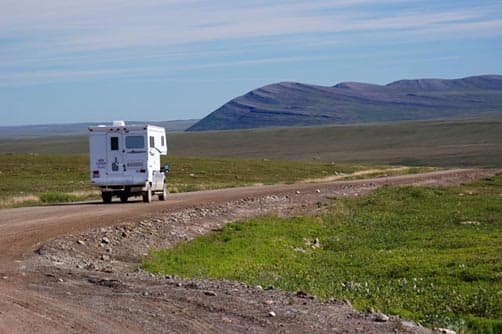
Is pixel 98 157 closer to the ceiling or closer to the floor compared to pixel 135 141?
closer to the floor

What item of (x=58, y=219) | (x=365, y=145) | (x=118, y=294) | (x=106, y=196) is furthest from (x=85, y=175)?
(x=365, y=145)

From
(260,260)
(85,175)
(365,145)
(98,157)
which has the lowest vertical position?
(365,145)

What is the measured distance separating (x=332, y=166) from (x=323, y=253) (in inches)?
1862

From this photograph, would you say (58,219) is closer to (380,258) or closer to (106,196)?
(106,196)

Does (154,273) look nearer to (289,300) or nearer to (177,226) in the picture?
(289,300)

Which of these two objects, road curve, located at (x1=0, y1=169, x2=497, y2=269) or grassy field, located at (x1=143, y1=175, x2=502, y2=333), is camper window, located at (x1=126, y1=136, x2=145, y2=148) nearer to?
road curve, located at (x1=0, y1=169, x2=497, y2=269)

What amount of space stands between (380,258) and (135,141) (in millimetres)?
11831

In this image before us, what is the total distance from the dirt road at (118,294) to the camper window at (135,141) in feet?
20.2

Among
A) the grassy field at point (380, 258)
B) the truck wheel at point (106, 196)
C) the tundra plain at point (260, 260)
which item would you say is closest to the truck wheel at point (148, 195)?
the truck wheel at point (106, 196)

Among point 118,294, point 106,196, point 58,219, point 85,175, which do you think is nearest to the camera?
point 118,294

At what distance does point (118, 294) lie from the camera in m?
12.8

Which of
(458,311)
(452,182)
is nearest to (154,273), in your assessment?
(458,311)

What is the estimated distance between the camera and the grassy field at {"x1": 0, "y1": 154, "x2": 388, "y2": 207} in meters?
37.5

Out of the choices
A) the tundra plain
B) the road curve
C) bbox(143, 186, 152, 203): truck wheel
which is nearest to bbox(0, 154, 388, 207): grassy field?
the tundra plain
